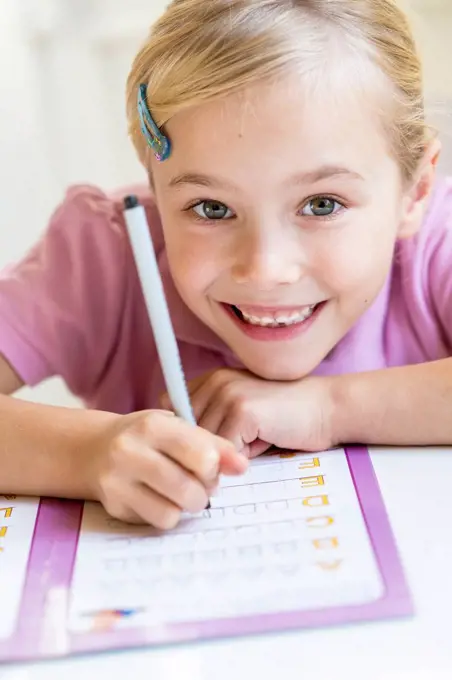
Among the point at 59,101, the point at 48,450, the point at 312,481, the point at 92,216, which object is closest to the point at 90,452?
the point at 48,450

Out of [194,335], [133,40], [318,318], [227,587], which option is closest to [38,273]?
[194,335]

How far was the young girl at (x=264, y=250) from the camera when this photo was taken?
1.93 feet

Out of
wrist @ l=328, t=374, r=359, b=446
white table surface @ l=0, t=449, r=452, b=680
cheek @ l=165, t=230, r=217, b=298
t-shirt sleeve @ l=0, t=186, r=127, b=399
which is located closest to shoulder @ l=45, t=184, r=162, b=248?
t-shirt sleeve @ l=0, t=186, r=127, b=399

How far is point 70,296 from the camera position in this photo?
781mm

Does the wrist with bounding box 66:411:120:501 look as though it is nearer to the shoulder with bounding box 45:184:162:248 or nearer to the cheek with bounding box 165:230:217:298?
the cheek with bounding box 165:230:217:298

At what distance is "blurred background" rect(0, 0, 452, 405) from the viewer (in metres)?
1.30

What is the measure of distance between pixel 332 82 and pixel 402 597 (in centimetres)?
31

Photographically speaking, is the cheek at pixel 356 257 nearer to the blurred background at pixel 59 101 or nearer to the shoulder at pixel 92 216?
the shoulder at pixel 92 216

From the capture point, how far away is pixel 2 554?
568 mm

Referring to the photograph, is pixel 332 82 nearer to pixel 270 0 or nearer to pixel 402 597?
pixel 270 0

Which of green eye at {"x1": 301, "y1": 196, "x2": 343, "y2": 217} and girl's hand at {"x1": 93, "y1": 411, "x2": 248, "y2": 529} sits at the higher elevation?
green eye at {"x1": 301, "y1": 196, "x2": 343, "y2": 217}

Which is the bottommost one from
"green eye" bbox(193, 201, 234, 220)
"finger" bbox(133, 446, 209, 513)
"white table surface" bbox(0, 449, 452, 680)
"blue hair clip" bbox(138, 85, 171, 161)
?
"white table surface" bbox(0, 449, 452, 680)

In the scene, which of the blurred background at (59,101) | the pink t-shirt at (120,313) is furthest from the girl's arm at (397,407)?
the blurred background at (59,101)

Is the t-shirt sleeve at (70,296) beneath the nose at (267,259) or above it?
beneath
